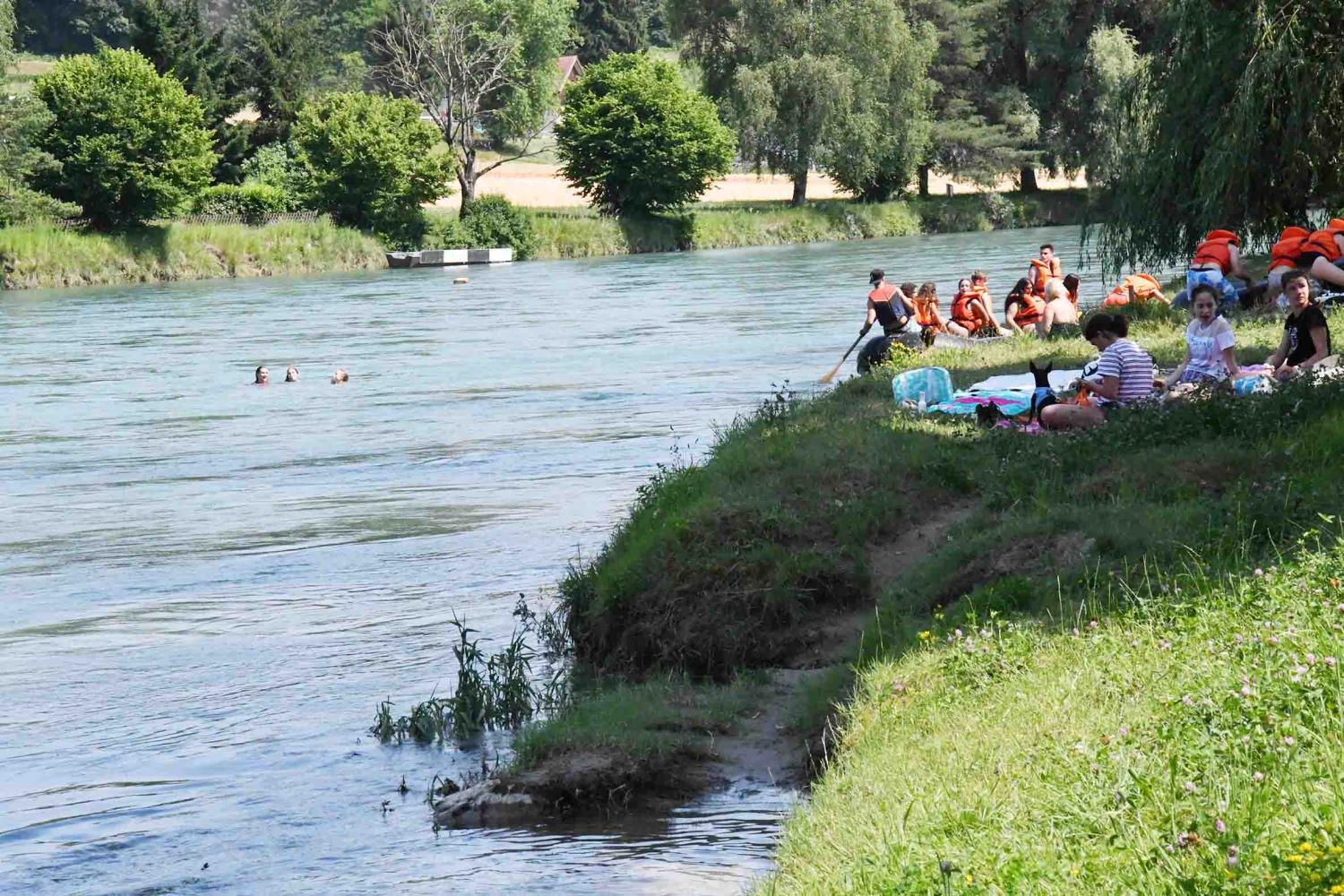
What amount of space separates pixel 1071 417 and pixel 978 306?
449 inches

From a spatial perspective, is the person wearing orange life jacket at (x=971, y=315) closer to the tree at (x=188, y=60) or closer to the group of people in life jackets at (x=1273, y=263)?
the group of people in life jackets at (x=1273, y=263)

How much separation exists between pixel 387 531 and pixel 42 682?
16.3 ft

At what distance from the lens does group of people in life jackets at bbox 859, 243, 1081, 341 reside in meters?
21.5

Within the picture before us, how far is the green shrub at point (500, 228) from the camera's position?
66688 millimetres

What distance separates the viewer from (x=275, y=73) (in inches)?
3044

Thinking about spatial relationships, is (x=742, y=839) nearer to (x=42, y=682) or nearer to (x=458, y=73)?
(x=42, y=682)

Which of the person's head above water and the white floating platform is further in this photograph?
the white floating platform

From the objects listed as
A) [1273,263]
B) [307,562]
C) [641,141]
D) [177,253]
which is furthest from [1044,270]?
[641,141]

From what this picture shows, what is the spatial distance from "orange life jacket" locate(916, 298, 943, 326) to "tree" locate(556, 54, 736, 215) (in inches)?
1891

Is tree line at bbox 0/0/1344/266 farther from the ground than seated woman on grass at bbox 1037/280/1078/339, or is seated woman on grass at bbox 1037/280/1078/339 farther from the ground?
tree line at bbox 0/0/1344/266

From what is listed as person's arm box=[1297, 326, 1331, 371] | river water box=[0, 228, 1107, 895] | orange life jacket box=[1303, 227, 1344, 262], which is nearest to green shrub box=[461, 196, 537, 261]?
river water box=[0, 228, 1107, 895]

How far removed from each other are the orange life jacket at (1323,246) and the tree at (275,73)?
63.4m

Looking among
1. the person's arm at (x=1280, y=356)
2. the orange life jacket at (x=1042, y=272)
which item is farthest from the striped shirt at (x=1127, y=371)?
the orange life jacket at (x=1042, y=272)

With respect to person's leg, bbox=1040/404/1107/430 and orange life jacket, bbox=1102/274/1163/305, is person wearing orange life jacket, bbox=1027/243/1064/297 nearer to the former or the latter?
orange life jacket, bbox=1102/274/1163/305
